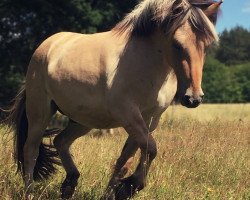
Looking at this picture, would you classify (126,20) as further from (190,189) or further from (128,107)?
(190,189)

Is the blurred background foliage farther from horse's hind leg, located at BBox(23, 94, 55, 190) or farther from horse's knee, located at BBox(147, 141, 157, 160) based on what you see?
horse's knee, located at BBox(147, 141, 157, 160)

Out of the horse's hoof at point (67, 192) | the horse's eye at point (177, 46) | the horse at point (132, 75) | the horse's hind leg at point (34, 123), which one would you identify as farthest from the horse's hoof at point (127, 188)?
the horse's hind leg at point (34, 123)

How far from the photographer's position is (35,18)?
1461cm

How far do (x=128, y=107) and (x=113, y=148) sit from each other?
3.20 metres

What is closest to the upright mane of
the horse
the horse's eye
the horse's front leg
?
the horse

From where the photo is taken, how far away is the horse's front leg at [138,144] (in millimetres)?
3779

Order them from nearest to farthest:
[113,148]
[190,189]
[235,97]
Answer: [190,189] → [113,148] → [235,97]

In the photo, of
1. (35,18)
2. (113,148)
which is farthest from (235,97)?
(113,148)

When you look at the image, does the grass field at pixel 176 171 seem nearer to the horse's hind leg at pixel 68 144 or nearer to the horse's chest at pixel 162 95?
the horse's hind leg at pixel 68 144

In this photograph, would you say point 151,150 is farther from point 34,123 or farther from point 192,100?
point 34,123

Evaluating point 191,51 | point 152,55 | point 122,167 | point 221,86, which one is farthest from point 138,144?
point 221,86

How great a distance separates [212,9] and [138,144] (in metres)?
1.41

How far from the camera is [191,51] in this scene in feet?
11.5

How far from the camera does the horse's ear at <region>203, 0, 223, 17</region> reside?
3899 millimetres
